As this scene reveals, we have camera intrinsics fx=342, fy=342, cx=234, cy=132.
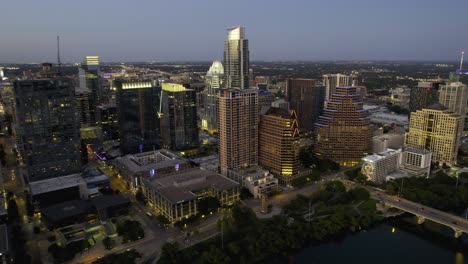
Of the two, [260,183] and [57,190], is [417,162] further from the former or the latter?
[57,190]

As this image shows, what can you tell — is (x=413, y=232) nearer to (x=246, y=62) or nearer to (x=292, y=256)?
(x=292, y=256)

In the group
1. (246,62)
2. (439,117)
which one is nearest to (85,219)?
(246,62)

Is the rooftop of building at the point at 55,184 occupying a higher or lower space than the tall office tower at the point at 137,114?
lower

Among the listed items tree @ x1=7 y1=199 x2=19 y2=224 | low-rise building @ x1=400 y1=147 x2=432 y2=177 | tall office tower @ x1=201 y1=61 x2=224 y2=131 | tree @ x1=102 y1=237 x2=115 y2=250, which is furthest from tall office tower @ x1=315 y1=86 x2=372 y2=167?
tree @ x1=7 y1=199 x2=19 y2=224

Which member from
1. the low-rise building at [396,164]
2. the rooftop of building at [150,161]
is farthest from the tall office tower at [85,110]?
the low-rise building at [396,164]

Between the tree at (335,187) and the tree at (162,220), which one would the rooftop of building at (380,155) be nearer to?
the tree at (335,187)

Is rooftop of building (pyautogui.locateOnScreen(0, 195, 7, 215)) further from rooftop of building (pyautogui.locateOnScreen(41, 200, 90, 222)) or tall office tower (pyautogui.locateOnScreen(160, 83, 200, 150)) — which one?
tall office tower (pyautogui.locateOnScreen(160, 83, 200, 150))
